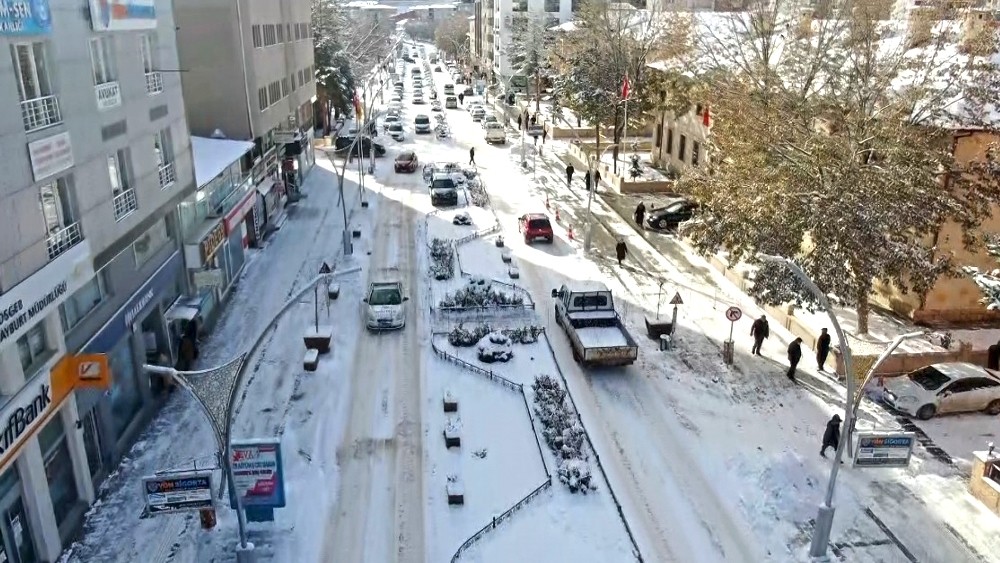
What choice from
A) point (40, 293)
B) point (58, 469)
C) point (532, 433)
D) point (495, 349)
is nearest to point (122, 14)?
point (40, 293)

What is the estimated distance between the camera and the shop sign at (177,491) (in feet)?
43.8

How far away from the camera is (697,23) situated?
146ft

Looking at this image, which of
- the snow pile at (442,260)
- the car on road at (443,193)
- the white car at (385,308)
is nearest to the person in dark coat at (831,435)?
the white car at (385,308)

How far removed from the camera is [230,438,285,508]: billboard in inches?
549

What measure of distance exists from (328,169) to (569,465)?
125 feet

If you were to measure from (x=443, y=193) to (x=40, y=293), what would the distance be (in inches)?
1086

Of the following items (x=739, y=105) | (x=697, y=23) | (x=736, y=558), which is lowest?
(x=736, y=558)

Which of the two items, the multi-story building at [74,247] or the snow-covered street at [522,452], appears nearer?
the multi-story building at [74,247]

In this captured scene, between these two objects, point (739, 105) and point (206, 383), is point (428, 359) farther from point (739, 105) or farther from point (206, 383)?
point (739, 105)

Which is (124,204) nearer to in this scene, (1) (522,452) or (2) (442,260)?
(1) (522,452)

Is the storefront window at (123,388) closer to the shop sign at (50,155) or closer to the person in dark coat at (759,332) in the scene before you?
the shop sign at (50,155)

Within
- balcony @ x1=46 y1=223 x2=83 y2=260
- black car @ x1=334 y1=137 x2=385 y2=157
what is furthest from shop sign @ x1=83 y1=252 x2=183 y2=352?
black car @ x1=334 y1=137 x2=385 y2=157

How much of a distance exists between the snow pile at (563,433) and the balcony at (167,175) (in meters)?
11.6

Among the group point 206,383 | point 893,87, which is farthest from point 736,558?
point 893,87
